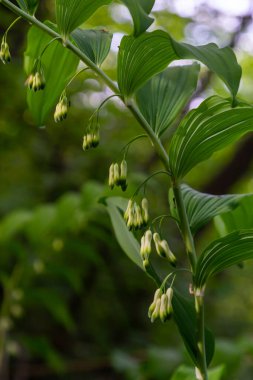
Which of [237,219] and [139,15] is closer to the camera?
[139,15]

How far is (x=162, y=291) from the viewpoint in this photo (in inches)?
25.2

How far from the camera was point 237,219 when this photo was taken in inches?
32.6

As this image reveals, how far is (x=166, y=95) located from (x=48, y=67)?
0.17 metres

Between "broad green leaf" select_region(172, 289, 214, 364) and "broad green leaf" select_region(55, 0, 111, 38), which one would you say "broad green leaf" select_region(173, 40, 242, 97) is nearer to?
"broad green leaf" select_region(55, 0, 111, 38)

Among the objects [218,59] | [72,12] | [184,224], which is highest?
[72,12]

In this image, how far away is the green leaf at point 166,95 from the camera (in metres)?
0.71

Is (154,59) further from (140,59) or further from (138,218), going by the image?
(138,218)

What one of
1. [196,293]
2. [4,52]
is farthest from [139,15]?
[196,293]

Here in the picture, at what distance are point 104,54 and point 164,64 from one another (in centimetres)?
9

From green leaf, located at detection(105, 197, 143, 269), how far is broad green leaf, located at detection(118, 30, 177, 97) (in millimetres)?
187

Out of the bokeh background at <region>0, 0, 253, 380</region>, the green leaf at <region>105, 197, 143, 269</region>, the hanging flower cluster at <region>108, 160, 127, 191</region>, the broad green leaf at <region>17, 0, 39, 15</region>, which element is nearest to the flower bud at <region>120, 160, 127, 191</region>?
the hanging flower cluster at <region>108, 160, 127, 191</region>

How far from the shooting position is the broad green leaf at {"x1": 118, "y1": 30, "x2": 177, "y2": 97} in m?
0.64

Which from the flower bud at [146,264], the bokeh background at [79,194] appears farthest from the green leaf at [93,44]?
the bokeh background at [79,194]

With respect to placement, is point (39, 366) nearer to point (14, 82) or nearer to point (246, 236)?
point (14, 82)
